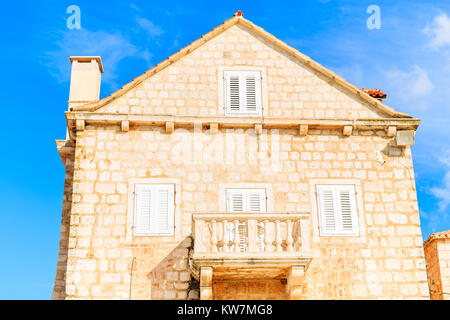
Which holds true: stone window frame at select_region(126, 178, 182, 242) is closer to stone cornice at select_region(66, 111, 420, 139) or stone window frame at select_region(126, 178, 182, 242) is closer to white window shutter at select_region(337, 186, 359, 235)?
stone cornice at select_region(66, 111, 420, 139)

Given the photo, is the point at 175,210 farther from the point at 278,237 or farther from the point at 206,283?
the point at 278,237

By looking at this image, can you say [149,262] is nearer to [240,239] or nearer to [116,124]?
[240,239]

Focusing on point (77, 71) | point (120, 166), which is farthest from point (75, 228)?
point (77, 71)

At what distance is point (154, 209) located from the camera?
18.0 m

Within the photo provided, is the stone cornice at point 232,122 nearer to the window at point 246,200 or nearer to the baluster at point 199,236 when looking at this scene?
the window at point 246,200

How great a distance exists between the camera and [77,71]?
68.6ft

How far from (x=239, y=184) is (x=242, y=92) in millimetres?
2854

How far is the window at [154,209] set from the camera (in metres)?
17.8

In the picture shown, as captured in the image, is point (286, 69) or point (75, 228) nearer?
point (75, 228)

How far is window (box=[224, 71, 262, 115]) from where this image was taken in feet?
63.7

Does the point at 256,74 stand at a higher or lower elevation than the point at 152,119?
higher

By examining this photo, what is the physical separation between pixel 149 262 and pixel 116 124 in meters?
4.00

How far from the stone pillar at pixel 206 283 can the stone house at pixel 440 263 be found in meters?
8.37

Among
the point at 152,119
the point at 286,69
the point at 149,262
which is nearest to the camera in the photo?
the point at 149,262
